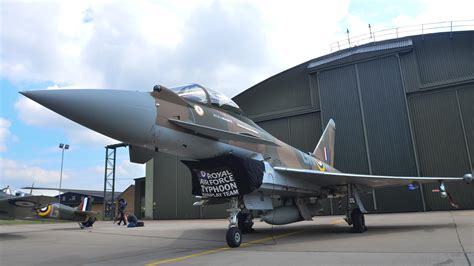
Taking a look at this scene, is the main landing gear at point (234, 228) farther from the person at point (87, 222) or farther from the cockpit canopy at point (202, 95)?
the person at point (87, 222)

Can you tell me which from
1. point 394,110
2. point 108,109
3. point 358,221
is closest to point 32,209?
point 108,109

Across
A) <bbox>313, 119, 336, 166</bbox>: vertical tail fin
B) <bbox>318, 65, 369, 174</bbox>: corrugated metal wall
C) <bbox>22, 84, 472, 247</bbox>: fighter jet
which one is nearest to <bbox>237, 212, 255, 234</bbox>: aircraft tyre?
<bbox>22, 84, 472, 247</bbox>: fighter jet

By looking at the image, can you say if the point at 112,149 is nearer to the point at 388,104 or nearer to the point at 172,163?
the point at 172,163

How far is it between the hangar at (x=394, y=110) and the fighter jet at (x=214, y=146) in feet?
30.5

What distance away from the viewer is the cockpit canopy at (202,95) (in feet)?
21.0

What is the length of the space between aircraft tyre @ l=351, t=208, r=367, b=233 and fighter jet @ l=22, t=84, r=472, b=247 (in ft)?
0.09

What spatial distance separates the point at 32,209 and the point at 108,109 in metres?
9.25

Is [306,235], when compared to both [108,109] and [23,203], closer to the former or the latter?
[108,109]

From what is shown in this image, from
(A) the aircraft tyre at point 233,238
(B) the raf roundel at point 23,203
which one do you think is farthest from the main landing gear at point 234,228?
(B) the raf roundel at point 23,203

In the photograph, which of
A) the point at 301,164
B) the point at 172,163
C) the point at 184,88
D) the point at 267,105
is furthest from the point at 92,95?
the point at 172,163

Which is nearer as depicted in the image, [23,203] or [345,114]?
[23,203]

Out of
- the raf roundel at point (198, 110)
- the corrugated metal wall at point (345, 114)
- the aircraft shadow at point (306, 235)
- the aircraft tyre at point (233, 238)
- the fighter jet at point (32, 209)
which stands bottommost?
the aircraft shadow at point (306, 235)

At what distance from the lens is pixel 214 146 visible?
6742 millimetres

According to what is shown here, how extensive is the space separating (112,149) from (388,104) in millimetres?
25858
